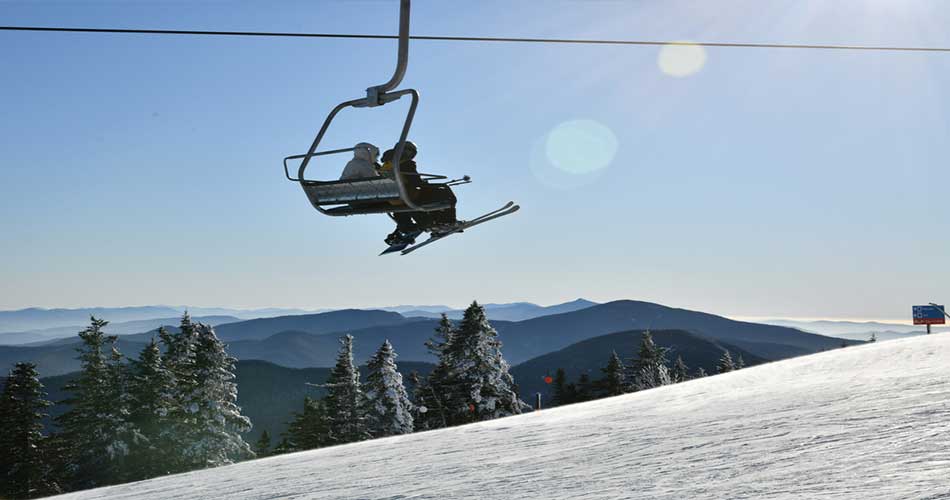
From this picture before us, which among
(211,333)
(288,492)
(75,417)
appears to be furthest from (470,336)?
(288,492)

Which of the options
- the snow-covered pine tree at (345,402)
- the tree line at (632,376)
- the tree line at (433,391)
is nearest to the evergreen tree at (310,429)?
the tree line at (433,391)

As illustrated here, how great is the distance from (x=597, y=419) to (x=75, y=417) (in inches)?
1564

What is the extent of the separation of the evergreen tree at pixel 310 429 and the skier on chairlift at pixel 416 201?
4053 centimetres

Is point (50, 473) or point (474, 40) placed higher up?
point (474, 40)

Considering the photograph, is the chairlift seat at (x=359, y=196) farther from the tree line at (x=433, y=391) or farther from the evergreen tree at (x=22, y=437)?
the evergreen tree at (x=22, y=437)

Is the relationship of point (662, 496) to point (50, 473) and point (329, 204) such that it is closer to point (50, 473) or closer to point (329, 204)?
point (329, 204)

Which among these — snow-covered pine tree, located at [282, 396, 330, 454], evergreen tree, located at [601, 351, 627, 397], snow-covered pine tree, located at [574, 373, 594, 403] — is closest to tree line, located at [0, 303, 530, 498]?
snow-covered pine tree, located at [282, 396, 330, 454]

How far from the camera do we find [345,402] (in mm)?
46906

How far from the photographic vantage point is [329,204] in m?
8.87

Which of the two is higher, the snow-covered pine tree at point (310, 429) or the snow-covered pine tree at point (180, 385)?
the snow-covered pine tree at point (180, 385)

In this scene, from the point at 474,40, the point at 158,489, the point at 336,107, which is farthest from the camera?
the point at 158,489

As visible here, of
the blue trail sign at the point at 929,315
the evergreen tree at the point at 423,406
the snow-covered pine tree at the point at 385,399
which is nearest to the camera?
the blue trail sign at the point at 929,315

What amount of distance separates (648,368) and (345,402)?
26.0m

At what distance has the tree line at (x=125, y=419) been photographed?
3947cm
